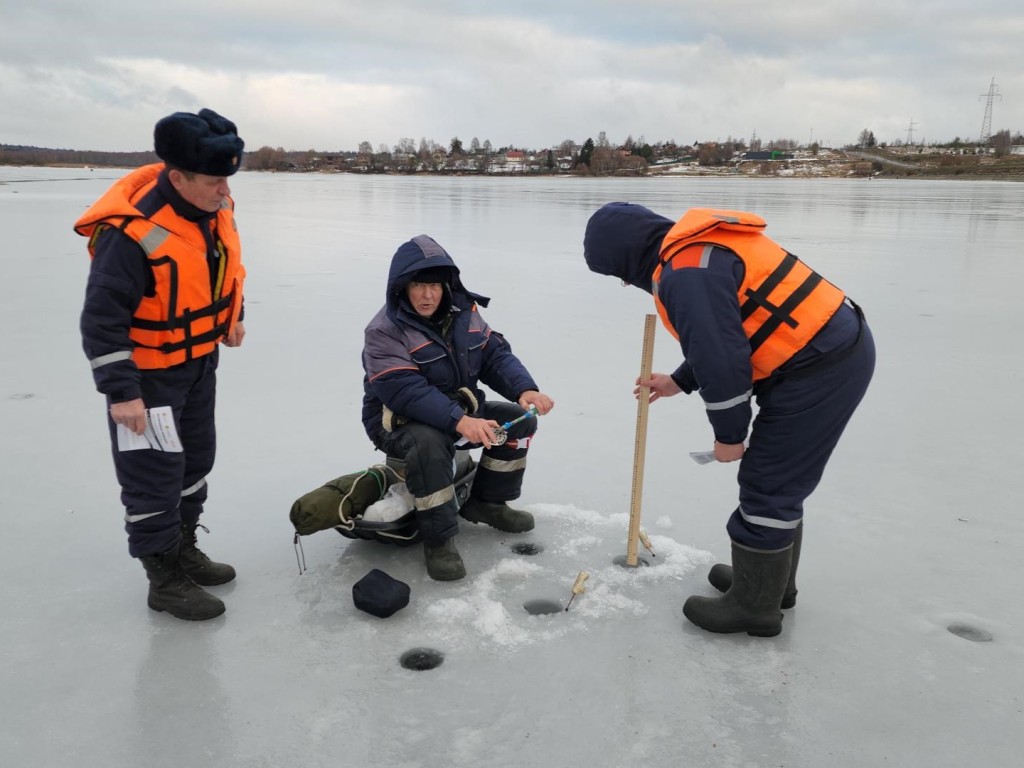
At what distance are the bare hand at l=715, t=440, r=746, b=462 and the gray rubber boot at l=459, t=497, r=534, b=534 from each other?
101cm

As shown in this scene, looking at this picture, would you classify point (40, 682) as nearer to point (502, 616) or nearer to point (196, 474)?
point (196, 474)

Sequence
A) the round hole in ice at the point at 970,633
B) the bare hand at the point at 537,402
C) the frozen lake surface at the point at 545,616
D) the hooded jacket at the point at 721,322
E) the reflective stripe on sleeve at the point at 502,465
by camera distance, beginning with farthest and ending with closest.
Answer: the reflective stripe on sleeve at the point at 502,465 → the bare hand at the point at 537,402 → the round hole in ice at the point at 970,633 → the hooded jacket at the point at 721,322 → the frozen lake surface at the point at 545,616

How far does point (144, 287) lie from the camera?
2.32 m

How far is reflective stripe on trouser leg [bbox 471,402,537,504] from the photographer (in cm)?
309

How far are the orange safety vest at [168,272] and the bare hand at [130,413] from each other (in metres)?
0.17

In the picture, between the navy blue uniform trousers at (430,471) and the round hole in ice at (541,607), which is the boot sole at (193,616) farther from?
the round hole in ice at (541,607)

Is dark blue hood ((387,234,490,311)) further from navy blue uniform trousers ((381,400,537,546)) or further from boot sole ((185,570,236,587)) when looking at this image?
boot sole ((185,570,236,587))

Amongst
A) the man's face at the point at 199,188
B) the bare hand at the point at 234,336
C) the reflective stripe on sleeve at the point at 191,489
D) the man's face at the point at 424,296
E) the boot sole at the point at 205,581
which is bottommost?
the boot sole at the point at 205,581

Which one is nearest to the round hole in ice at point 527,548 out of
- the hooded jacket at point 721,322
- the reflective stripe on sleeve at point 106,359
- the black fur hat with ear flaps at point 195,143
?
the hooded jacket at point 721,322

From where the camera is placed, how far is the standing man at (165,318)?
2.26 metres

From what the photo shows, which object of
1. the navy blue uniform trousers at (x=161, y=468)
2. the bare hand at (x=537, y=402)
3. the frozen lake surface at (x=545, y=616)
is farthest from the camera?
the bare hand at (x=537, y=402)

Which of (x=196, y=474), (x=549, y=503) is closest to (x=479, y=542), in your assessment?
(x=549, y=503)

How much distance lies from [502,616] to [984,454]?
2.52 m

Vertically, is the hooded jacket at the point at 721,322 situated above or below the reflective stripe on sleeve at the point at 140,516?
above
